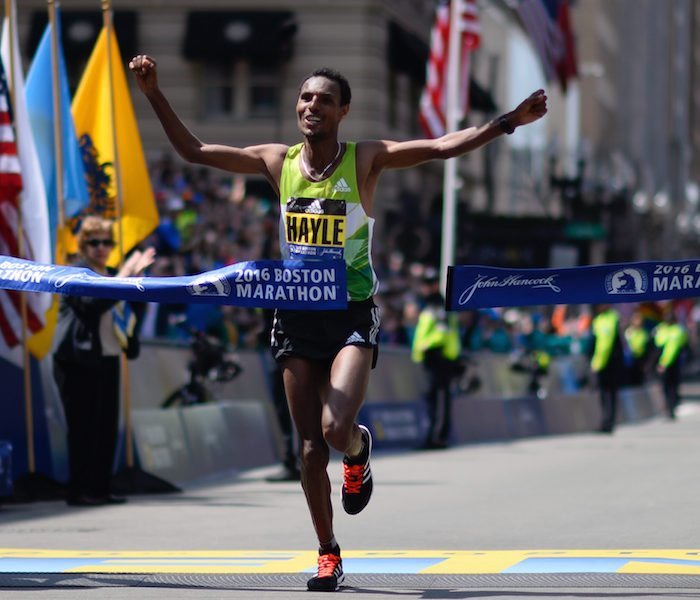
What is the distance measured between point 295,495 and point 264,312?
1889 mm

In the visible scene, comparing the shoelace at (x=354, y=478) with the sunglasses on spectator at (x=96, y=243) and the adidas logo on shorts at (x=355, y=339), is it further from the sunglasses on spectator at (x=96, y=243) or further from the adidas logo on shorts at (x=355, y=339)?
the sunglasses on spectator at (x=96, y=243)

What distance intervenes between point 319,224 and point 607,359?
1812 cm

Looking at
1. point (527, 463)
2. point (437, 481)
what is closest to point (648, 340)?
point (527, 463)

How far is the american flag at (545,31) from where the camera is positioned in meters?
31.7

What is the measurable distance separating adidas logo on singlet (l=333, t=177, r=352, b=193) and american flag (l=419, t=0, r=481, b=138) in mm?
19704

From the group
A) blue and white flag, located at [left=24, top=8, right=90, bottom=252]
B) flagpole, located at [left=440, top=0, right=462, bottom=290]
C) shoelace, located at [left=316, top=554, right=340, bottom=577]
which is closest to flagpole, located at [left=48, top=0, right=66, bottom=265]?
blue and white flag, located at [left=24, top=8, right=90, bottom=252]

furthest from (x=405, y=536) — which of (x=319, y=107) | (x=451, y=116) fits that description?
(x=451, y=116)

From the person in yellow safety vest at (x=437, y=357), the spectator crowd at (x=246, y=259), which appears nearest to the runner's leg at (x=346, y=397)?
the spectator crowd at (x=246, y=259)

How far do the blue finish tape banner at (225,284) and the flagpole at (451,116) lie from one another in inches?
733

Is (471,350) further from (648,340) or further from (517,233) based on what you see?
(517,233)

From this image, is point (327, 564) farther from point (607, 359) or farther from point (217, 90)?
point (217, 90)

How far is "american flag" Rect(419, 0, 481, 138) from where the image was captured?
28.4 meters

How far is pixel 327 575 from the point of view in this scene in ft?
26.4

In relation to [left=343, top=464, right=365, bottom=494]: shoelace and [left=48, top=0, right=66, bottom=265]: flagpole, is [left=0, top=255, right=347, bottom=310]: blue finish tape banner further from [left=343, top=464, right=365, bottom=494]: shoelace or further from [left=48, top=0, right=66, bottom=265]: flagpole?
[left=48, top=0, right=66, bottom=265]: flagpole
